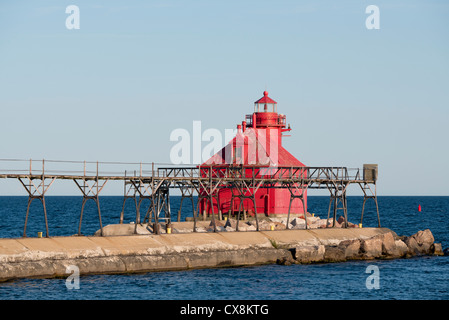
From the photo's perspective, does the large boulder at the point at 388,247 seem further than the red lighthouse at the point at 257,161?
No

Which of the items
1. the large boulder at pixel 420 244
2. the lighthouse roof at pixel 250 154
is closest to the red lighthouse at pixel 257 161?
the lighthouse roof at pixel 250 154

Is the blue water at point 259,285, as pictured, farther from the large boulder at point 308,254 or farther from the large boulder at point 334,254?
the large boulder at point 334,254

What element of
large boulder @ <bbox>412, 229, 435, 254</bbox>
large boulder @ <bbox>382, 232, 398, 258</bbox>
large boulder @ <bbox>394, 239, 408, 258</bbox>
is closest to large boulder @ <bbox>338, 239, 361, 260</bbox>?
large boulder @ <bbox>382, 232, 398, 258</bbox>

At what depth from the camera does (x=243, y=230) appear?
56.8m

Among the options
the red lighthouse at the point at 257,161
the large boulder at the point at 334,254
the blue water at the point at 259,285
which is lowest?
the blue water at the point at 259,285

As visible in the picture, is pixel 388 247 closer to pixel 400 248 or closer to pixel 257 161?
pixel 400 248

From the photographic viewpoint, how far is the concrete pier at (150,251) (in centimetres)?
3988

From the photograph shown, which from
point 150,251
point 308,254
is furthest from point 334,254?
point 150,251

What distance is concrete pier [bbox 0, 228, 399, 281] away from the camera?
3988 centimetres

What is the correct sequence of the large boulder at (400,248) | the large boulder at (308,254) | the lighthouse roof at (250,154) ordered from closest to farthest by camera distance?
1. the large boulder at (308,254)
2. the large boulder at (400,248)
3. the lighthouse roof at (250,154)

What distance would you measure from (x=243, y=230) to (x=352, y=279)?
1434 centimetres

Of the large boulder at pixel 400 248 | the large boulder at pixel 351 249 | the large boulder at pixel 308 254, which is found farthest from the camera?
the large boulder at pixel 400 248
